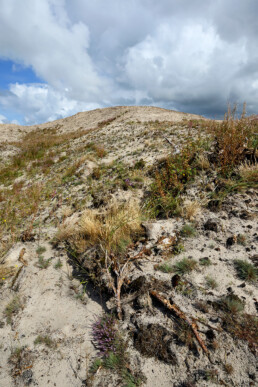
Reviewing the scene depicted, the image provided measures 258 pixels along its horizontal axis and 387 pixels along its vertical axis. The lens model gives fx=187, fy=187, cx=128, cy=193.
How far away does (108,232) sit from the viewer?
146 inches

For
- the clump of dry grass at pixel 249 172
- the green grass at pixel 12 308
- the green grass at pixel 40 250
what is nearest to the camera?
the green grass at pixel 12 308

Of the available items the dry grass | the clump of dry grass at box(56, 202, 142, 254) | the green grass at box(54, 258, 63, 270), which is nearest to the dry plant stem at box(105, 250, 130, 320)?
the clump of dry grass at box(56, 202, 142, 254)

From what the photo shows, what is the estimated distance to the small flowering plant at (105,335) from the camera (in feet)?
7.47

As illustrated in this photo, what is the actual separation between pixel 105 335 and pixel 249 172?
14.4ft

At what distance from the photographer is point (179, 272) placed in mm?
2988

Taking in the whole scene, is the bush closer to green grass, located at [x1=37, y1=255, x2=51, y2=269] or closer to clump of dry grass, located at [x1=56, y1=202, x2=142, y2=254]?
clump of dry grass, located at [x1=56, y1=202, x2=142, y2=254]

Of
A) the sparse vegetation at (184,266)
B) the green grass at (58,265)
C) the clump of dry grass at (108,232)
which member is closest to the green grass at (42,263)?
the green grass at (58,265)

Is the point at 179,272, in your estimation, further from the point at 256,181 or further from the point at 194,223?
the point at 256,181

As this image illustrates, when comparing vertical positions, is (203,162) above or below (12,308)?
above

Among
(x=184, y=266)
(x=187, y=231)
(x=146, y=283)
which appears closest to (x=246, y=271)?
(x=184, y=266)

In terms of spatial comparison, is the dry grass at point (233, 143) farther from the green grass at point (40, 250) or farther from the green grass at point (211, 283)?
the green grass at point (40, 250)

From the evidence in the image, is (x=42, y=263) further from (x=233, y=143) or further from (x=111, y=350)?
(x=233, y=143)

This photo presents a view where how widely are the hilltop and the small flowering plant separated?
0.6 inches

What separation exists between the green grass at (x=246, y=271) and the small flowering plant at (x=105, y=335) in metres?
1.95
